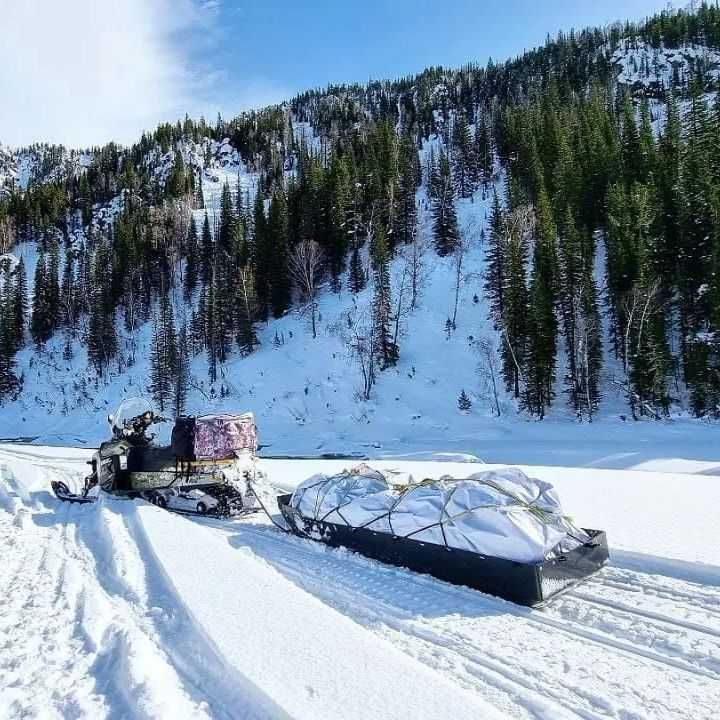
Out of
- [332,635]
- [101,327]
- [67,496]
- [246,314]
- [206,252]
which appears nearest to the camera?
[332,635]

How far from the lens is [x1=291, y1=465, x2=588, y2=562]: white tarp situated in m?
5.50

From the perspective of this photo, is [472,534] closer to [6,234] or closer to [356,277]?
[356,277]

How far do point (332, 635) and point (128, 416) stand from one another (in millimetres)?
10561

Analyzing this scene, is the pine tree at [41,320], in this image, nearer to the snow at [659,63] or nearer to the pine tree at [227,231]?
Result: the pine tree at [227,231]

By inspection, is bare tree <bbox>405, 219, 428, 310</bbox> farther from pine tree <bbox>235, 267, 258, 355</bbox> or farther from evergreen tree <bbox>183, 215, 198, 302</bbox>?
evergreen tree <bbox>183, 215, 198, 302</bbox>

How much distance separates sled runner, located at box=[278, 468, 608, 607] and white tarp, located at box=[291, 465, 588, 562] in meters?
0.01

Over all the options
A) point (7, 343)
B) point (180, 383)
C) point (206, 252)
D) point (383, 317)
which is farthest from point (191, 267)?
point (383, 317)

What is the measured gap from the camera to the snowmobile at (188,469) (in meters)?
10.4

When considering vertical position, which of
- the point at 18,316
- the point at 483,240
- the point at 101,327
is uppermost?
the point at 483,240

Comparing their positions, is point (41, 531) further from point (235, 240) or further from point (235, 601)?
point (235, 240)

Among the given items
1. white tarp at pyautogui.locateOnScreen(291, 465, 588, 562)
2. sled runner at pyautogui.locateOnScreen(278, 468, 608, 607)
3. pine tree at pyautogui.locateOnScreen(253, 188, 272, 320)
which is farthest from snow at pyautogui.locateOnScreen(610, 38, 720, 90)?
sled runner at pyautogui.locateOnScreen(278, 468, 608, 607)

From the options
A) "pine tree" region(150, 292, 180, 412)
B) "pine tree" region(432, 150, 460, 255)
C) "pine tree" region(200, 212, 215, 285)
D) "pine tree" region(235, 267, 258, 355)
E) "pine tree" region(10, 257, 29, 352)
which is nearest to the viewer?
"pine tree" region(150, 292, 180, 412)

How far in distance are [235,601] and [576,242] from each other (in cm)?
3528

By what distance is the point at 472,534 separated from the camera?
5754mm
